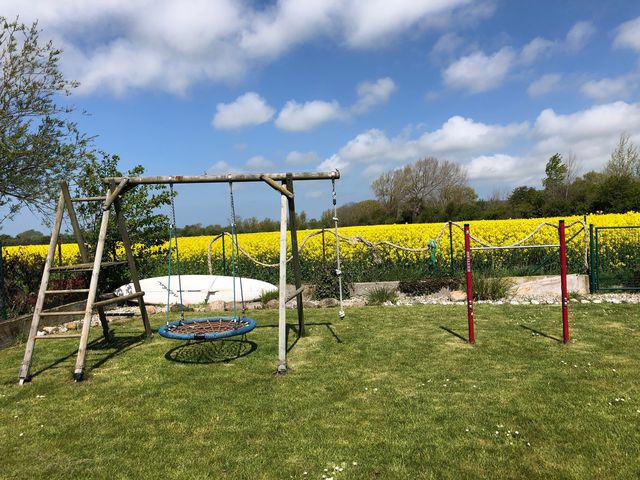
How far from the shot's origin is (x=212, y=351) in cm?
624

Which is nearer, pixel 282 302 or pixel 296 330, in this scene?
pixel 282 302

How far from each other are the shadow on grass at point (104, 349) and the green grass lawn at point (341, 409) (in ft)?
0.16

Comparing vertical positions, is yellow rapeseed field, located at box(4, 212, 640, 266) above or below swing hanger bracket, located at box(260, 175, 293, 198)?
below

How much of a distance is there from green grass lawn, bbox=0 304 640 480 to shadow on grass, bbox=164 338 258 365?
0.14 ft

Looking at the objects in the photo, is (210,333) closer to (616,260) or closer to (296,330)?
(296,330)

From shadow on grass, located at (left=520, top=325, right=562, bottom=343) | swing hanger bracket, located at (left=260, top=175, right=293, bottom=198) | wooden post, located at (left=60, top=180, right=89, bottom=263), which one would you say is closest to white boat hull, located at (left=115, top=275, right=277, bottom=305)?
wooden post, located at (left=60, top=180, right=89, bottom=263)

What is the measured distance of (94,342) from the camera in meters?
7.04

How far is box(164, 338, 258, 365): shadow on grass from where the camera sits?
19.1 ft

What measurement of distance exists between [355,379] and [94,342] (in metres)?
4.47

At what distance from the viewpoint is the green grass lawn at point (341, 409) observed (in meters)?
3.08

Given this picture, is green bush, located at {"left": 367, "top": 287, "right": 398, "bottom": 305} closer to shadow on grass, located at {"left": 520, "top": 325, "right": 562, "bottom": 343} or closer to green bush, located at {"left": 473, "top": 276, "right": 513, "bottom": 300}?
green bush, located at {"left": 473, "top": 276, "right": 513, "bottom": 300}

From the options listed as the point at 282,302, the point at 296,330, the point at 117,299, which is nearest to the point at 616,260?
the point at 296,330

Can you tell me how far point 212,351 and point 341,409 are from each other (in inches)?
110

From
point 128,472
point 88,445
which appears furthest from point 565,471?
point 88,445
